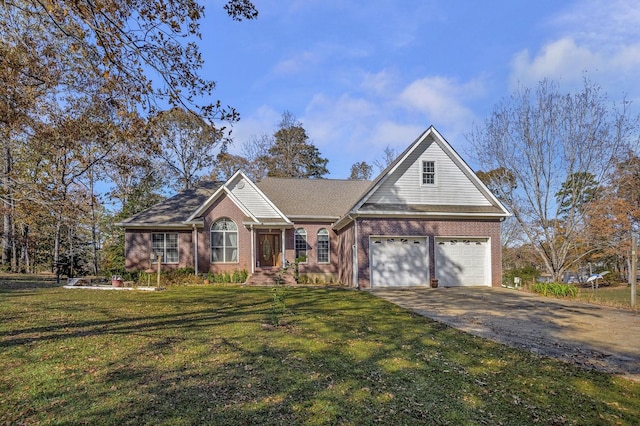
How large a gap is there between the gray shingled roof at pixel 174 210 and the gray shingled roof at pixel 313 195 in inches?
A: 149

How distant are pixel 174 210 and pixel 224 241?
3971 millimetres

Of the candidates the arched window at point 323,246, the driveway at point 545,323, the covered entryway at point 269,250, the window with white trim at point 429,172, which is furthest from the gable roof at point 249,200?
the driveway at point 545,323

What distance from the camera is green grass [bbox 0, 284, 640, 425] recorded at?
3.96 metres

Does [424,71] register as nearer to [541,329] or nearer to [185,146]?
[541,329]

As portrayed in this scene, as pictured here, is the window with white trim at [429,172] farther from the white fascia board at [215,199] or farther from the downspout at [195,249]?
the downspout at [195,249]

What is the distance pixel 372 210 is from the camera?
1650 centimetres

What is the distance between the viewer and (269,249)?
21234 millimetres

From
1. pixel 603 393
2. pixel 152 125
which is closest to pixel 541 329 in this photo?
pixel 603 393

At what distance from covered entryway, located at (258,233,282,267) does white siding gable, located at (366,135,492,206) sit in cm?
704

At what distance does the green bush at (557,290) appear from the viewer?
13828 millimetres

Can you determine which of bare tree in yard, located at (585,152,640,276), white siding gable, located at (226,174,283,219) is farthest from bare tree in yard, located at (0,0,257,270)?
bare tree in yard, located at (585,152,640,276)

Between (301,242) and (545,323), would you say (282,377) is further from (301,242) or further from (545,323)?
(301,242)

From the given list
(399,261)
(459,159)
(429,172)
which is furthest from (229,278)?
(459,159)

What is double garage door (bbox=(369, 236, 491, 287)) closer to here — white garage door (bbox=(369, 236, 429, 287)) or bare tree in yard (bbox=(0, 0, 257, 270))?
white garage door (bbox=(369, 236, 429, 287))
